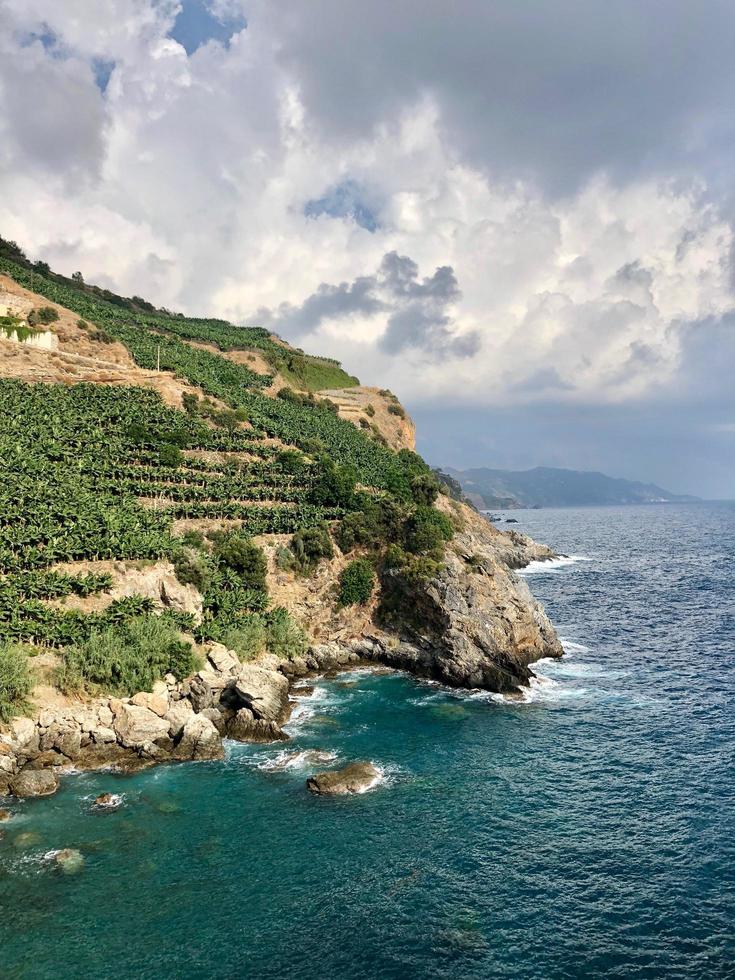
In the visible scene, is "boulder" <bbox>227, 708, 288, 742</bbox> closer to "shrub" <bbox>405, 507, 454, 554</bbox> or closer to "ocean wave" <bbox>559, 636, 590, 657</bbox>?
"shrub" <bbox>405, 507, 454, 554</bbox>

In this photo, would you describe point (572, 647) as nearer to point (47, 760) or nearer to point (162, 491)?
point (162, 491)

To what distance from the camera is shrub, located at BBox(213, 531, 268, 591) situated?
200 ft

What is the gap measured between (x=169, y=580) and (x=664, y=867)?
4114 cm

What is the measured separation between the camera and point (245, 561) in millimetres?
61062

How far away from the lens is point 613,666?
58.2 m

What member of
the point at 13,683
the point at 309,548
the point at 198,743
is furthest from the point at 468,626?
the point at 13,683

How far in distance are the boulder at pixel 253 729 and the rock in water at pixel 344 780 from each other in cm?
642

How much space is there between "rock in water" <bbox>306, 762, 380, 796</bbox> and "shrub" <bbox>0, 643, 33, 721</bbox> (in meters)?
A: 19.2

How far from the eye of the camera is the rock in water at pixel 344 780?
1377 inches

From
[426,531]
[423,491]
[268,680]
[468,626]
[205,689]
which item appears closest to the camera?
[205,689]

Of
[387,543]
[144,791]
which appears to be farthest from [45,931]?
[387,543]

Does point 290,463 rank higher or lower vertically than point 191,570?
higher

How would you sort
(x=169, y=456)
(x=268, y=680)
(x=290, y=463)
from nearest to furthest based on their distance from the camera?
1. (x=268, y=680)
2. (x=169, y=456)
3. (x=290, y=463)

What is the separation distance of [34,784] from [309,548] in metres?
35.4
